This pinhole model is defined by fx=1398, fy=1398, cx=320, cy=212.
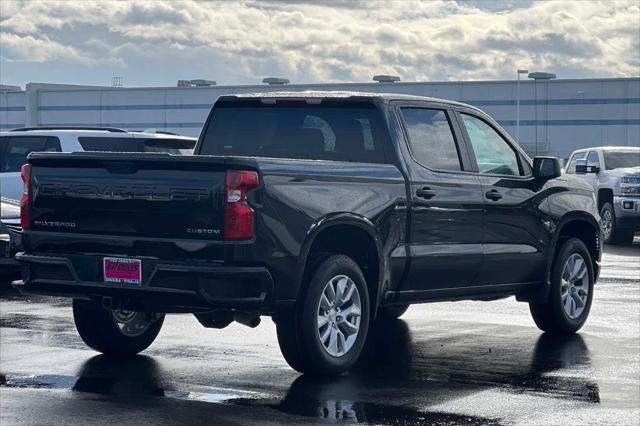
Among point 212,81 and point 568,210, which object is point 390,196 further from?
point 212,81

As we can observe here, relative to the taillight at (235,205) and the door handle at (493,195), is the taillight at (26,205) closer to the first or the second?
the taillight at (235,205)

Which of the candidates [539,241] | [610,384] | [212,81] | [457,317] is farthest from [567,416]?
[212,81]

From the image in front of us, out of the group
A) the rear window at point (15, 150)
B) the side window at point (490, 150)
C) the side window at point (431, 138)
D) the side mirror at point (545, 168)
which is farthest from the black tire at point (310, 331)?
the rear window at point (15, 150)

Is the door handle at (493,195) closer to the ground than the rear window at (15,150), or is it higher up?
closer to the ground

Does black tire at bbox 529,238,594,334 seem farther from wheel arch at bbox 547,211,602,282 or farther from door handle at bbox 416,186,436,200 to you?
door handle at bbox 416,186,436,200

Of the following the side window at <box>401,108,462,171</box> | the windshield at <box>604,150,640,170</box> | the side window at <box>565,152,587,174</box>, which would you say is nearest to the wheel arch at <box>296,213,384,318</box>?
the side window at <box>401,108,462,171</box>

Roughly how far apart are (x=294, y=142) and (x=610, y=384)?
302 centimetres

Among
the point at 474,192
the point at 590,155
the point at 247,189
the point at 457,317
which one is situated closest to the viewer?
the point at 247,189

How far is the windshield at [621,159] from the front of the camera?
2748 centimetres

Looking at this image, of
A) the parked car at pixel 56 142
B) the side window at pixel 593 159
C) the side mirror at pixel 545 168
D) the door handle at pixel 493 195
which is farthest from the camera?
the side window at pixel 593 159

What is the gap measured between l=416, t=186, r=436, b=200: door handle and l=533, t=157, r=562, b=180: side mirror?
1.64 metres

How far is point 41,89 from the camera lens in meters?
106

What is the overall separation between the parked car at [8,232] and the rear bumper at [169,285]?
5217mm

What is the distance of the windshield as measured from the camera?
27.5 meters
